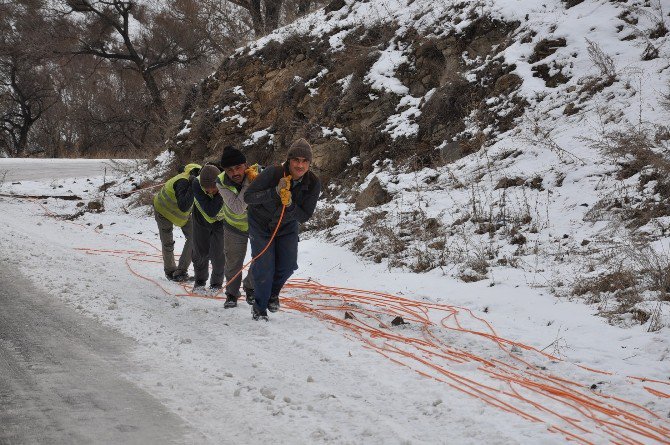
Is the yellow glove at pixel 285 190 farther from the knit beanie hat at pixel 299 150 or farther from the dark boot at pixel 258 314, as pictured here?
the dark boot at pixel 258 314

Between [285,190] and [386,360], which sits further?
[285,190]

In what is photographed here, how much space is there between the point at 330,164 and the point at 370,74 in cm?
206

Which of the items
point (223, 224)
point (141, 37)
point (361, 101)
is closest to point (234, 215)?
point (223, 224)

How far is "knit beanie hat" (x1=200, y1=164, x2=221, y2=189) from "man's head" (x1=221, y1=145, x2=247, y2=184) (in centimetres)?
43

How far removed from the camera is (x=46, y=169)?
819 inches

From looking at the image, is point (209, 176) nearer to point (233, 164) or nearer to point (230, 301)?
point (233, 164)

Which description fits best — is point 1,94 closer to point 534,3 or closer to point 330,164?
point 330,164

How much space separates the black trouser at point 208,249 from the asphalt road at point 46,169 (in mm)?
11895

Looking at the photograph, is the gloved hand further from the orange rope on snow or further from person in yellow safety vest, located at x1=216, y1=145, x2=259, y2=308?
person in yellow safety vest, located at x1=216, y1=145, x2=259, y2=308

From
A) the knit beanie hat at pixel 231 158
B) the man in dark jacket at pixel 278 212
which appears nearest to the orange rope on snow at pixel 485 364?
the man in dark jacket at pixel 278 212

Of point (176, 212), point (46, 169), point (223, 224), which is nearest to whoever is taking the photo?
point (223, 224)

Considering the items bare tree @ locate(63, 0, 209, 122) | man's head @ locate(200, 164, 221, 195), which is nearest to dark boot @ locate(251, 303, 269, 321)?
man's head @ locate(200, 164, 221, 195)

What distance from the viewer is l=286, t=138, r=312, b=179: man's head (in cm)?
578

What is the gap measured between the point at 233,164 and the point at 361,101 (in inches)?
267
